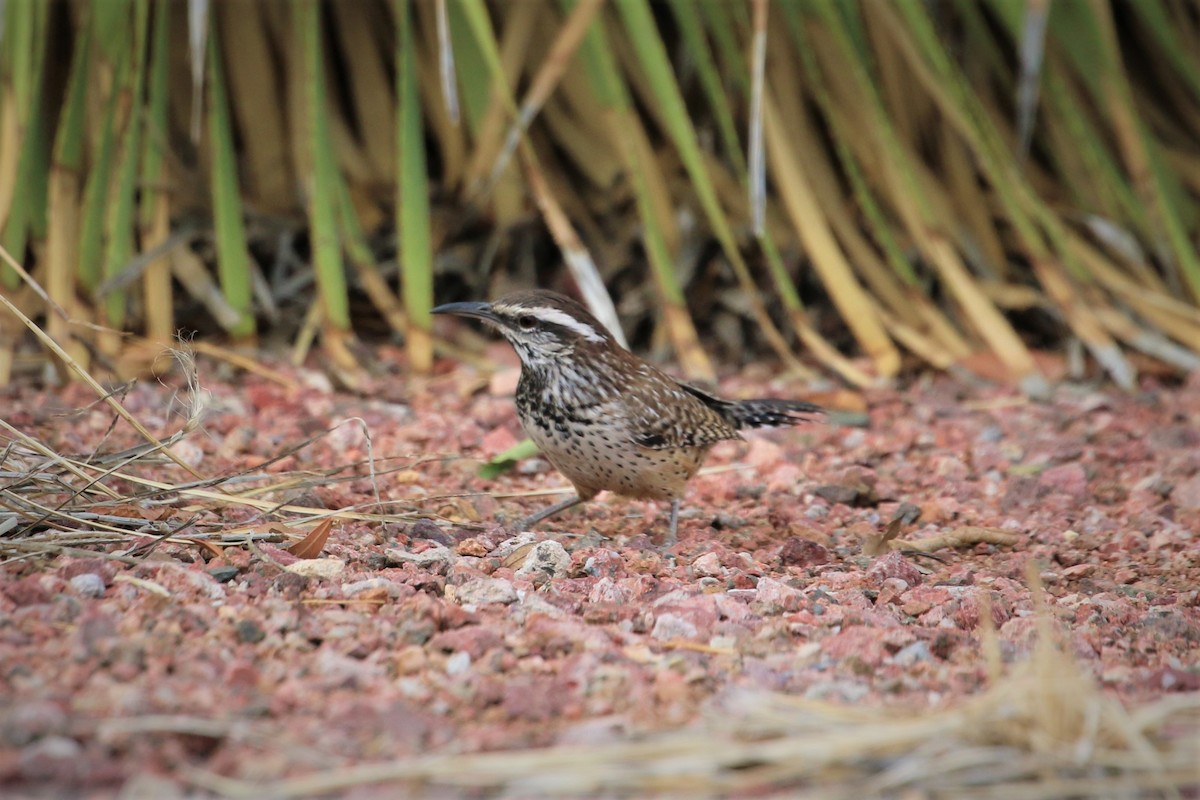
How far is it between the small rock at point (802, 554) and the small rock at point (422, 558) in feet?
2.93

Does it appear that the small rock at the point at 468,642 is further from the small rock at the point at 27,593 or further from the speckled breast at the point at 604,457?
the speckled breast at the point at 604,457

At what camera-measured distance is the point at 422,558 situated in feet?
9.96

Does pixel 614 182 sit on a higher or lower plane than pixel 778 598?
higher

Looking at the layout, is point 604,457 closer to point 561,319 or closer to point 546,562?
point 561,319

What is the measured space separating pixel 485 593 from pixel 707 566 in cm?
65

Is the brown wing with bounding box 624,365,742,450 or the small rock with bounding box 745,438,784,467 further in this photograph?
the small rock with bounding box 745,438,784,467

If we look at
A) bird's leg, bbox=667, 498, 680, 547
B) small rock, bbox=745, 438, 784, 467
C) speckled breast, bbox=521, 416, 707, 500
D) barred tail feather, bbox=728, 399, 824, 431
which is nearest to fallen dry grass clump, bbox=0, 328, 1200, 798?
bird's leg, bbox=667, 498, 680, 547

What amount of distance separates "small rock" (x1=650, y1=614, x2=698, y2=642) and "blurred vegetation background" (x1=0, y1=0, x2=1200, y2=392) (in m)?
1.99

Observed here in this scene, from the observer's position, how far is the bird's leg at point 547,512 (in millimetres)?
3742

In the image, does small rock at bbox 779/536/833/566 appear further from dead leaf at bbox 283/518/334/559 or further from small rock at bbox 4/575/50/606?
small rock at bbox 4/575/50/606

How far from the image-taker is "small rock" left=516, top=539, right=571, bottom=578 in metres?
3.04

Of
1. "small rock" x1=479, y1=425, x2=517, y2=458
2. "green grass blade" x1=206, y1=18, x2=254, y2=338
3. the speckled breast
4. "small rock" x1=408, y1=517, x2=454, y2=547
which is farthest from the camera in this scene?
"green grass blade" x1=206, y1=18, x2=254, y2=338

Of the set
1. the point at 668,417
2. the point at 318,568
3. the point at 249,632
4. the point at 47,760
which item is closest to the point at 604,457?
the point at 668,417

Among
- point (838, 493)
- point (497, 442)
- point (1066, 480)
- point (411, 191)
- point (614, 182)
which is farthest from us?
point (614, 182)
